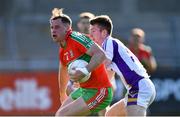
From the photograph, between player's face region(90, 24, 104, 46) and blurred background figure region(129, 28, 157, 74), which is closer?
player's face region(90, 24, 104, 46)

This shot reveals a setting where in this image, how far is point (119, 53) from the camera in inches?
352

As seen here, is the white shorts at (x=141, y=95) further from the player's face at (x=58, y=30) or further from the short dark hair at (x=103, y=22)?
the player's face at (x=58, y=30)

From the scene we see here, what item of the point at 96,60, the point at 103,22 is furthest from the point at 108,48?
the point at 96,60

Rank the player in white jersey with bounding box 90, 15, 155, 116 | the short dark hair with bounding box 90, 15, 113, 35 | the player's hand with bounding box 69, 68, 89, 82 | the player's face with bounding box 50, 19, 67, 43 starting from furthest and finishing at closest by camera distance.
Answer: the short dark hair with bounding box 90, 15, 113, 35, the player in white jersey with bounding box 90, 15, 155, 116, the player's face with bounding box 50, 19, 67, 43, the player's hand with bounding box 69, 68, 89, 82

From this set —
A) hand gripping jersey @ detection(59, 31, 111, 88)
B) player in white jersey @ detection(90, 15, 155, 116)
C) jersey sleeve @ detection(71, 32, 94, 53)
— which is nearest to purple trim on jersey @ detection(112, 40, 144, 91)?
player in white jersey @ detection(90, 15, 155, 116)

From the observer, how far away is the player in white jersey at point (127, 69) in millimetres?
8953

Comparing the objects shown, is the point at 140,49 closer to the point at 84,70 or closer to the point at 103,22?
the point at 103,22

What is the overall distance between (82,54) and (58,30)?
17.3 inches

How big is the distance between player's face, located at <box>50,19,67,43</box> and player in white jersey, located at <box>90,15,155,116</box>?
17.1 inches

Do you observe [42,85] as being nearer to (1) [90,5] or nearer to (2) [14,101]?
(2) [14,101]

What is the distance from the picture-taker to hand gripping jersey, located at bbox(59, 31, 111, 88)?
8695 millimetres

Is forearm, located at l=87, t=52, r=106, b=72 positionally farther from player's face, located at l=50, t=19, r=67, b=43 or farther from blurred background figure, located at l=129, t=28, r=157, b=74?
blurred background figure, located at l=129, t=28, r=157, b=74

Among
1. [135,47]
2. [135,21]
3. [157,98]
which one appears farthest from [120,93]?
[135,21]

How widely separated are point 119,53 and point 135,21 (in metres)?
14.9
